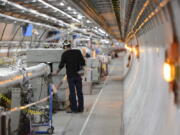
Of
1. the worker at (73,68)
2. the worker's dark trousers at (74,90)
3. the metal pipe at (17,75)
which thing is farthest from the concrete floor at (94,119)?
the metal pipe at (17,75)

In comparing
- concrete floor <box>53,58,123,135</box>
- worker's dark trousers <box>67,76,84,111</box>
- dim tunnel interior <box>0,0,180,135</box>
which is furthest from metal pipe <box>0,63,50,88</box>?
concrete floor <box>53,58,123,135</box>

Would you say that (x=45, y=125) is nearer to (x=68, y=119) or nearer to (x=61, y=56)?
(x=68, y=119)

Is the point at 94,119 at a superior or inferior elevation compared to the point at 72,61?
inferior

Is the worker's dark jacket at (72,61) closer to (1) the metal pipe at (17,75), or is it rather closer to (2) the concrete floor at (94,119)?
(1) the metal pipe at (17,75)

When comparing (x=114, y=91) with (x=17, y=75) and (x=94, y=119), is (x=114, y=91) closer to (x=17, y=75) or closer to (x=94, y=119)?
(x=94, y=119)

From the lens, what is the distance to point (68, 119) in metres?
8.15

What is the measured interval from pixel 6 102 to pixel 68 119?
2.22 metres

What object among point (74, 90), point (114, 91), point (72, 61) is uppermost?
point (72, 61)

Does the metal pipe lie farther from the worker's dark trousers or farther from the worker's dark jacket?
the worker's dark trousers

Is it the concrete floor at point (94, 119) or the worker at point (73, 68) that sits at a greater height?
the worker at point (73, 68)

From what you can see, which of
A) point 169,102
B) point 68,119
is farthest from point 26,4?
point 169,102

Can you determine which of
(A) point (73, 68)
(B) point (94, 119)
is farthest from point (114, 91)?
(B) point (94, 119)

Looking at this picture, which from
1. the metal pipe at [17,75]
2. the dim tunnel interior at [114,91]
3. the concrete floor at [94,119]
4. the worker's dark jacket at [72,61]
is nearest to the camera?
the dim tunnel interior at [114,91]

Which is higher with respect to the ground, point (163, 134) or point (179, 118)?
point (179, 118)
